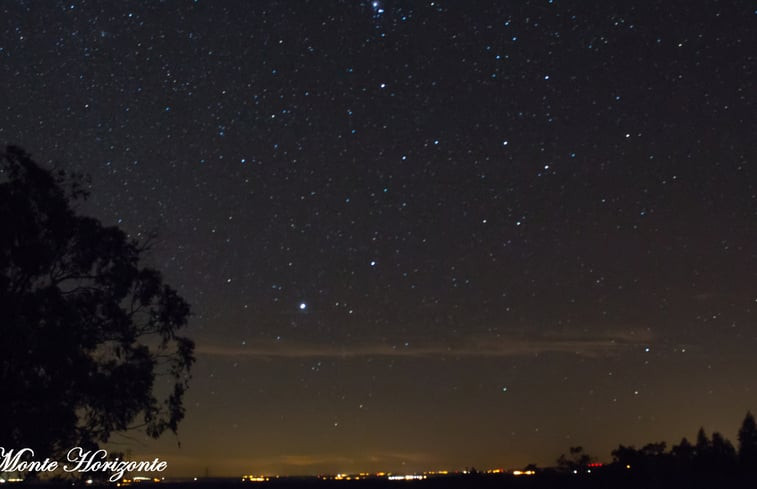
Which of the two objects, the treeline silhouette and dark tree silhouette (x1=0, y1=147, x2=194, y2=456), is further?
the treeline silhouette

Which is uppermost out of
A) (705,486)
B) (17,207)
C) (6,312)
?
(17,207)

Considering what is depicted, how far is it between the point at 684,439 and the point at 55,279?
9606 centimetres

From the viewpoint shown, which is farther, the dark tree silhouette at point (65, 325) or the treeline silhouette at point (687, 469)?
the treeline silhouette at point (687, 469)

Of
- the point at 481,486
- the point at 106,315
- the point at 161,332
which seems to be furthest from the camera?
the point at 481,486

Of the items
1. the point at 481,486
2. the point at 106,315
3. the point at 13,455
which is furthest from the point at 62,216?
the point at 481,486

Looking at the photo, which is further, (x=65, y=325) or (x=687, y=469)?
(x=687, y=469)

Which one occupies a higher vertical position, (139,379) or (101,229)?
(101,229)

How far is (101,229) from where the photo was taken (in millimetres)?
22047

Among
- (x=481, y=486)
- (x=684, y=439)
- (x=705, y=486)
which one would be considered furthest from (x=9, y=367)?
(x=684, y=439)

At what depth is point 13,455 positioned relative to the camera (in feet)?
63.6

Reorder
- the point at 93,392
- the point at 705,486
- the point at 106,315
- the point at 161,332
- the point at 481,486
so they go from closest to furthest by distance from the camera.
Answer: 1. the point at 93,392
2. the point at 106,315
3. the point at 161,332
4. the point at 705,486
5. the point at 481,486

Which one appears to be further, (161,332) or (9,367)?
(161,332)

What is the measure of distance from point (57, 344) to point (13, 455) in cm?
269

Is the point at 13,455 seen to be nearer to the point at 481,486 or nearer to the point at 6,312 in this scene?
the point at 6,312
